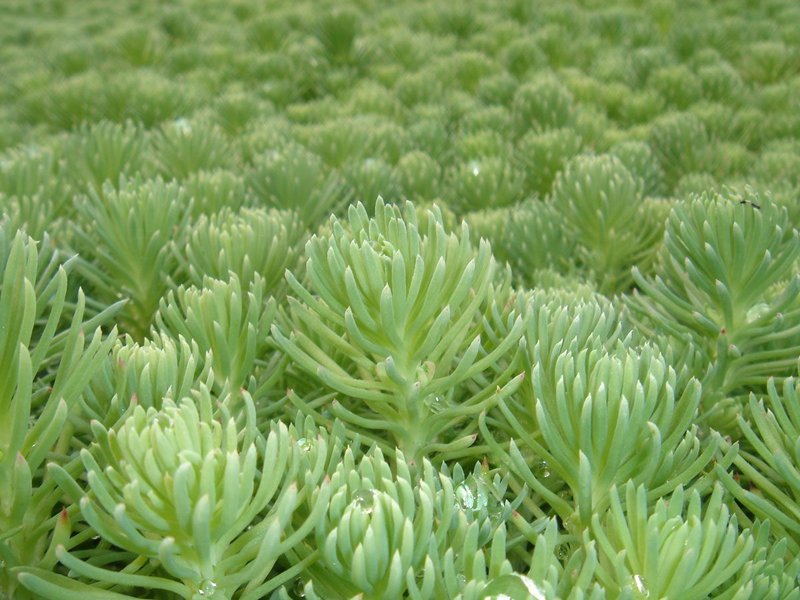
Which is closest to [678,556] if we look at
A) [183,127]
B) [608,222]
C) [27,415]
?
[27,415]

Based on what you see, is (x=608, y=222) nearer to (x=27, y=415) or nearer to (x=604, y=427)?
Result: (x=604, y=427)

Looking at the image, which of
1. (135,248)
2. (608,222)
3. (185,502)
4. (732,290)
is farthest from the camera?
(608,222)

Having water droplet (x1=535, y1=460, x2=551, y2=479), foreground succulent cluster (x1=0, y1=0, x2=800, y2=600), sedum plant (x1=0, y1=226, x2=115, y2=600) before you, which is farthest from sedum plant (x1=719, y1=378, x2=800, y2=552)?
sedum plant (x1=0, y1=226, x2=115, y2=600)

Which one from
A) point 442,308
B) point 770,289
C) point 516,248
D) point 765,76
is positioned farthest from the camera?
point 765,76

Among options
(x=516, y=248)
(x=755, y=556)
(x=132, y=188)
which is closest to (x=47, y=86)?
(x=132, y=188)

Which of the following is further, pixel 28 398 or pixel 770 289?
pixel 770 289

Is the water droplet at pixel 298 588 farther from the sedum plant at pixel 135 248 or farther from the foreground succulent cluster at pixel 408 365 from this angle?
the sedum plant at pixel 135 248

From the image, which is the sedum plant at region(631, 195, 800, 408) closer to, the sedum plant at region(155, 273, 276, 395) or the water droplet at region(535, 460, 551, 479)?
the water droplet at region(535, 460, 551, 479)

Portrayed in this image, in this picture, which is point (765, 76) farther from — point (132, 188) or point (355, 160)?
point (132, 188)
